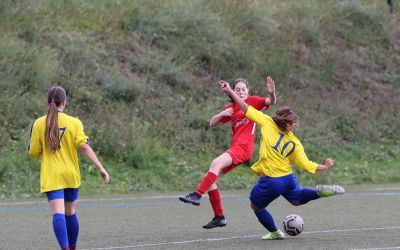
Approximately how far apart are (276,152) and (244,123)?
1.33m

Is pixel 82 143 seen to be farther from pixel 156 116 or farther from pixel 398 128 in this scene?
pixel 398 128

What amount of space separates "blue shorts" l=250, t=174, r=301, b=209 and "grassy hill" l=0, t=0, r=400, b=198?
27.4ft

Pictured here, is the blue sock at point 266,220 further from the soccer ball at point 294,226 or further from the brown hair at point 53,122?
the brown hair at point 53,122

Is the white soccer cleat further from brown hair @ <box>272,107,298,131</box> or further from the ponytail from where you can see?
the ponytail

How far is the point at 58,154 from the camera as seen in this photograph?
9.51m

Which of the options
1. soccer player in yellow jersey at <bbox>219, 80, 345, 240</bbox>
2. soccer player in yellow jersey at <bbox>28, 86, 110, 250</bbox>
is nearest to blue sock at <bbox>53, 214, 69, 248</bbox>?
soccer player in yellow jersey at <bbox>28, 86, 110, 250</bbox>

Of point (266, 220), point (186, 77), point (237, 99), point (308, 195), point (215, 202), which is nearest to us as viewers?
point (308, 195)

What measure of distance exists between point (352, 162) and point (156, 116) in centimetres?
507

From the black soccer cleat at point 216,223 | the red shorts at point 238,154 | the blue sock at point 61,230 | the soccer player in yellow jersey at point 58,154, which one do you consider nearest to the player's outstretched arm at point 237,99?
the red shorts at point 238,154

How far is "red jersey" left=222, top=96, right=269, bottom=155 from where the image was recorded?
39.5 ft

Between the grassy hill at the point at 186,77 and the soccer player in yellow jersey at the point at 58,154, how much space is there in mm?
8882

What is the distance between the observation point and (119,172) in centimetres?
2055

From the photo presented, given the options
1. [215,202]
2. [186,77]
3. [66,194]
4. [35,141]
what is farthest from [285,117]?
[186,77]

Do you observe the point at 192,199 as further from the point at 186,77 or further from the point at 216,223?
the point at 186,77
